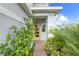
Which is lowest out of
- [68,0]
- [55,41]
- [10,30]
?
[55,41]

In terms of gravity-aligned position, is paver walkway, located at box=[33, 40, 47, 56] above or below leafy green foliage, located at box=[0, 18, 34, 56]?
below

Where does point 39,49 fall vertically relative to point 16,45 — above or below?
below

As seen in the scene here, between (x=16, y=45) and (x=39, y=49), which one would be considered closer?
(x=16, y=45)

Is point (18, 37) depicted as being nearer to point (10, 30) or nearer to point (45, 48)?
point (10, 30)

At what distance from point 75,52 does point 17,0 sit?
1.49m

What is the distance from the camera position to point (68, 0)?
7.71 ft

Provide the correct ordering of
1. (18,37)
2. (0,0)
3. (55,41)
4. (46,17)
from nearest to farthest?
1. (0,0)
2. (18,37)
3. (55,41)
4. (46,17)

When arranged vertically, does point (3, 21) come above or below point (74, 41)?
above

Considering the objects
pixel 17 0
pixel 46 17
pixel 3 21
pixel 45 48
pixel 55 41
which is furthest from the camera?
pixel 46 17

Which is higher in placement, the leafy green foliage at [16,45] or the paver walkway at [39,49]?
the leafy green foliage at [16,45]

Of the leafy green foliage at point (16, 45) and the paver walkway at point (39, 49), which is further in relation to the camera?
the paver walkway at point (39, 49)

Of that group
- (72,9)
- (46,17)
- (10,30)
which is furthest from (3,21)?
(46,17)

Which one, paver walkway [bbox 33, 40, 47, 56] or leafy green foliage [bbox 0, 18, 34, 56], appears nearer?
leafy green foliage [bbox 0, 18, 34, 56]

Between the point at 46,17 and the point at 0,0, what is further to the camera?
the point at 46,17
